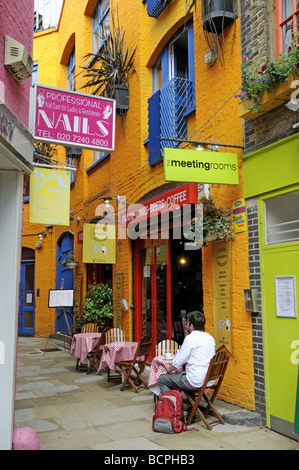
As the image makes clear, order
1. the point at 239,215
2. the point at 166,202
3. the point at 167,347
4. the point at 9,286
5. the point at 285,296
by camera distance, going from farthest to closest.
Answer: the point at 166,202 → the point at 167,347 → the point at 239,215 → the point at 285,296 → the point at 9,286

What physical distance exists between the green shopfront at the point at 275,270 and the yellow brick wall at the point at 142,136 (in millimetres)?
236

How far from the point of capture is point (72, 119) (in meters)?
5.82

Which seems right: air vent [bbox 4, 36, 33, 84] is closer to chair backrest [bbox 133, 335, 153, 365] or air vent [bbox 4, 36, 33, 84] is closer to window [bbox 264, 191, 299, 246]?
window [bbox 264, 191, 299, 246]

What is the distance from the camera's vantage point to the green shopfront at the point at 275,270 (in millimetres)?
5039

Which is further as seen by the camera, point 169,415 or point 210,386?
point 210,386

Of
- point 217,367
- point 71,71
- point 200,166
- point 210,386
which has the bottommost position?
point 210,386

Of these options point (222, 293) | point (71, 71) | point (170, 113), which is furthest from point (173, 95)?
point (71, 71)

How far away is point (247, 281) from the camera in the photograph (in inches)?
231

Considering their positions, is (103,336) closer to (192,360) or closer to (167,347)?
(167,347)

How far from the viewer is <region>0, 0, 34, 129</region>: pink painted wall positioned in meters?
4.49

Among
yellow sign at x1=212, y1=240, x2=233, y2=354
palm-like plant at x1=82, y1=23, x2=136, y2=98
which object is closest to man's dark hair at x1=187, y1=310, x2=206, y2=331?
yellow sign at x1=212, y1=240, x2=233, y2=354

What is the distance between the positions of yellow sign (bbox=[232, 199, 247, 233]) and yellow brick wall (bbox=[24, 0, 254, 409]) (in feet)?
0.36

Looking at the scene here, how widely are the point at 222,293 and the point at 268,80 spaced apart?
9.72 ft

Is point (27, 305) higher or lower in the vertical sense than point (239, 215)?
lower
